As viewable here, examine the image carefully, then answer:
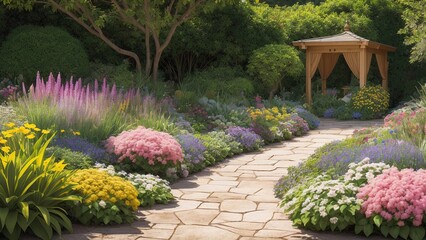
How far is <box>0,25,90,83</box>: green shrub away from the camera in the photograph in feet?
48.1

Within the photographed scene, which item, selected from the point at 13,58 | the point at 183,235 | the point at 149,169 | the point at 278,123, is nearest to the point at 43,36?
the point at 13,58

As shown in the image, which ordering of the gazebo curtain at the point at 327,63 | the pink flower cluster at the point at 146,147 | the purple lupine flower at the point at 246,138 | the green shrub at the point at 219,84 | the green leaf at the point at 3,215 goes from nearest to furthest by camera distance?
the green leaf at the point at 3,215 < the pink flower cluster at the point at 146,147 < the purple lupine flower at the point at 246,138 < the green shrub at the point at 219,84 < the gazebo curtain at the point at 327,63

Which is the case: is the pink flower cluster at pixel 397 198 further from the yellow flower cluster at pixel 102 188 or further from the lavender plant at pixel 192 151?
the lavender plant at pixel 192 151

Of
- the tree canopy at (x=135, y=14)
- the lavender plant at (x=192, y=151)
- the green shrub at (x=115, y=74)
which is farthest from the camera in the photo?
the tree canopy at (x=135, y=14)

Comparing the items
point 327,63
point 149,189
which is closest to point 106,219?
point 149,189

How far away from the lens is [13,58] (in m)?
14.7

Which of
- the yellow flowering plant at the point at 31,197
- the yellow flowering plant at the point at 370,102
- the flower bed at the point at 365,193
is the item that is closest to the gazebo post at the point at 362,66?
the yellow flowering plant at the point at 370,102

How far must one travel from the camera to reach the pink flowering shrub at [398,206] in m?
5.69

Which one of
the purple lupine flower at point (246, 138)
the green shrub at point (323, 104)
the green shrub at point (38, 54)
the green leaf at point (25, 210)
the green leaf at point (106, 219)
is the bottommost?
the green shrub at point (323, 104)

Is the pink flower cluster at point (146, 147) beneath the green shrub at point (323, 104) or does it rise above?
above

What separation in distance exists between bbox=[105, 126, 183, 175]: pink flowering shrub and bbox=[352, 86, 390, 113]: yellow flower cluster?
33.7ft

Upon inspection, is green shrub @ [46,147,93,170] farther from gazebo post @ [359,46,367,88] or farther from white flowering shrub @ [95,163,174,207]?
gazebo post @ [359,46,367,88]

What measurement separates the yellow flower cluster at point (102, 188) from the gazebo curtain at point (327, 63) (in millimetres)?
14476

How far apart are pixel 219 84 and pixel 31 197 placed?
10.6 metres
